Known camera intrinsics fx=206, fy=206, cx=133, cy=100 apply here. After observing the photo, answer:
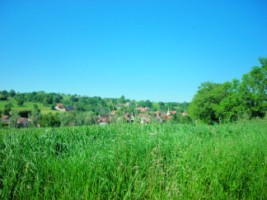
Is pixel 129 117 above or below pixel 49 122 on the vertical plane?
above

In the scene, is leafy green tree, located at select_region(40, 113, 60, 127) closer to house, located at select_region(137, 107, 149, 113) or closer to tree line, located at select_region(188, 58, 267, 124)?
house, located at select_region(137, 107, 149, 113)

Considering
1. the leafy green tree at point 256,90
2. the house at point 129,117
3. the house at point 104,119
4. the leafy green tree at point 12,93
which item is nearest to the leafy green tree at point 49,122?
the house at point 104,119

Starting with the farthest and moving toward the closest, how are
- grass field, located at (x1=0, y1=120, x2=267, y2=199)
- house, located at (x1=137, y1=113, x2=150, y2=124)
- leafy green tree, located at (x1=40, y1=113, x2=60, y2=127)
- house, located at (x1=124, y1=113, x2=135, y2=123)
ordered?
leafy green tree, located at (x1=40, y1=113, x2=60, y2=127) < house, located at (x1=137, y1=113, x2=150, y2=124) < house, located at (x1=124, y1=113, x2=135, y2=123) < grass field, located at (x1=0, y1=120, x2=267, y2=199)

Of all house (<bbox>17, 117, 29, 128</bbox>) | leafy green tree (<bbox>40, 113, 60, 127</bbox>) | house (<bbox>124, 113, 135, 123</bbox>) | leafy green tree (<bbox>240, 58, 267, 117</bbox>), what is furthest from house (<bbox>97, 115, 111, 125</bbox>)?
leafy green tree (<bbox>240, 58, 267, 117</bbox>)

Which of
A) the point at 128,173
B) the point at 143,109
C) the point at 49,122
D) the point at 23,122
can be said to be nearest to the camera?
the point at 128,173

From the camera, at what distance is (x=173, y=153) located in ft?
15.3

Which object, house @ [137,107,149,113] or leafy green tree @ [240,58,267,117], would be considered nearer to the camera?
house @ [137,107,149,113]

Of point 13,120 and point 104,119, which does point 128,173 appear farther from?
point 13,120

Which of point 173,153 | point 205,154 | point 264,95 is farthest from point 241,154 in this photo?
point 264,95

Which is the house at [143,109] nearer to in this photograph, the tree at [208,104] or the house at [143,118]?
the house at [143,118]

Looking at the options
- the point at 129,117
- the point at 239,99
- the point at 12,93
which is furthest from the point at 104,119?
the point at 12,93

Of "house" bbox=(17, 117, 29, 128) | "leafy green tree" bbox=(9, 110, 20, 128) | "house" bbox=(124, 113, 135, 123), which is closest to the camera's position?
"house" bbox=(124, 113, 135, 123)

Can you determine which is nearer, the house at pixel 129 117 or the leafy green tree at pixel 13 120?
the house at pixel 129 117

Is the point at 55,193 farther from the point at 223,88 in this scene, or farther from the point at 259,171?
the point at 223,88
